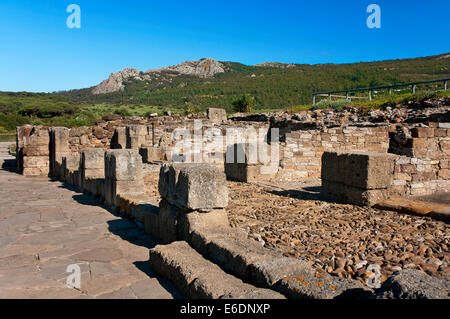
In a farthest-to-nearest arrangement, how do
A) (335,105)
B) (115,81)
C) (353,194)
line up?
(115,81), (335,105), (353,194)

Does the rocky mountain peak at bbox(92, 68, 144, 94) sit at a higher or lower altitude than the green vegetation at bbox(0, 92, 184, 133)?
higher

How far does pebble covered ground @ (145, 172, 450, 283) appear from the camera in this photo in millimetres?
3350

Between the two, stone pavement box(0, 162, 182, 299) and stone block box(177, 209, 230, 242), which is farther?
stone block box(177, 209, 230, 242)

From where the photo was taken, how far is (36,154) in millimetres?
13000

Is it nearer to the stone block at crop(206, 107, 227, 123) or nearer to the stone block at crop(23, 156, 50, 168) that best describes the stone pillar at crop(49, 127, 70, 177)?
the stone block at crop(23, 156, 50, 168)

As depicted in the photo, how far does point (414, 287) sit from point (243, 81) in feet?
207

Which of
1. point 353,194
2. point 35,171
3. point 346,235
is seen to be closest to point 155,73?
point 35,171

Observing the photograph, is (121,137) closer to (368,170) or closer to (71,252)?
(71,252)

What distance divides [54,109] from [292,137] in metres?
39.2

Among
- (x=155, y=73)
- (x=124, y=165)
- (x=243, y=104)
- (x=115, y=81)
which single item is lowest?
(x=124, y=165)

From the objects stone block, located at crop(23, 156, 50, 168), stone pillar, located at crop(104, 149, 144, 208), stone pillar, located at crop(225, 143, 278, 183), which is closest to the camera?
stone pillar, located at crop(104, 149, 144, 208)

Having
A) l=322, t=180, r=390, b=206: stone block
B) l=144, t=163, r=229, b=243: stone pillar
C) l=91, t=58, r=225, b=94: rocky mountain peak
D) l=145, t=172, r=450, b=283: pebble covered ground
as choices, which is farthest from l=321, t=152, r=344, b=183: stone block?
l=91, t=58, r=225, b=94: rocky mountain peak

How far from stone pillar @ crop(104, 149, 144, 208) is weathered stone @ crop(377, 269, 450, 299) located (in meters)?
5.31

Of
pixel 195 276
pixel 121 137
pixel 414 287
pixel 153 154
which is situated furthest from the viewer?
pixel 121 137
